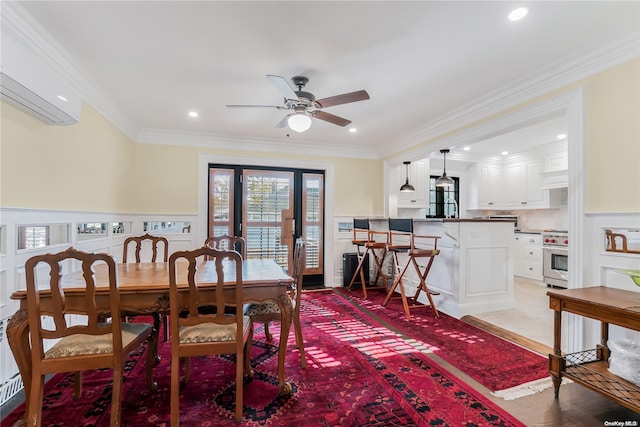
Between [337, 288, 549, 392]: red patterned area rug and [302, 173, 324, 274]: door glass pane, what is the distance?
1526mm

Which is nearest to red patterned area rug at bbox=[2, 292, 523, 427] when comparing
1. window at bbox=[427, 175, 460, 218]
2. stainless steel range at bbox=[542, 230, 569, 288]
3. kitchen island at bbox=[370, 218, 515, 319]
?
kitchen island at bbox=[370, 218, 515, 319]

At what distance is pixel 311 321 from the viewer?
11.0 ft

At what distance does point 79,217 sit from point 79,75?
1286mm

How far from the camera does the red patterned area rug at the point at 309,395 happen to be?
1721 millimetres

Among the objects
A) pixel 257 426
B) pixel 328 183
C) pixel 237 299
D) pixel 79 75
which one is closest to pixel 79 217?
pixel 79 75

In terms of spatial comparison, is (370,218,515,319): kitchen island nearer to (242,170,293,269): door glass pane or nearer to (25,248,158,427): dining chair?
(242,170,293,269): door glass pane

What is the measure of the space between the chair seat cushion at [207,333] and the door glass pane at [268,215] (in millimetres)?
2977

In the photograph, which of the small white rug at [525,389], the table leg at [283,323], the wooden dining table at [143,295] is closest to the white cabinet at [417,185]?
the small white rug at [525,389]

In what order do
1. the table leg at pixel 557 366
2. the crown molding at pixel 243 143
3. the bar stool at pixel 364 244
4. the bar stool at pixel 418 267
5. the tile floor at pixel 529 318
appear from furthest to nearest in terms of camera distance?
1. the bar stool at pixel 364 244
2. the crown molding at pixel 243 143
3. the bar stool at pixel 418 267
4. the tile floor at pixel 529 318
5. the table leg at pixel 557 366

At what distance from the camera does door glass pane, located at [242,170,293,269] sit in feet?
15.7

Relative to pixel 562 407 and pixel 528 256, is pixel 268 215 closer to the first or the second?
pixel 562 407

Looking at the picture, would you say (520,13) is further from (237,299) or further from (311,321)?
(311,321)

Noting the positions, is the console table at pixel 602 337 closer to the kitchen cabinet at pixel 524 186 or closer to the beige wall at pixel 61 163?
the beige wall at pixel 61 163

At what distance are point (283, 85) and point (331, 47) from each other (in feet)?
1.51
